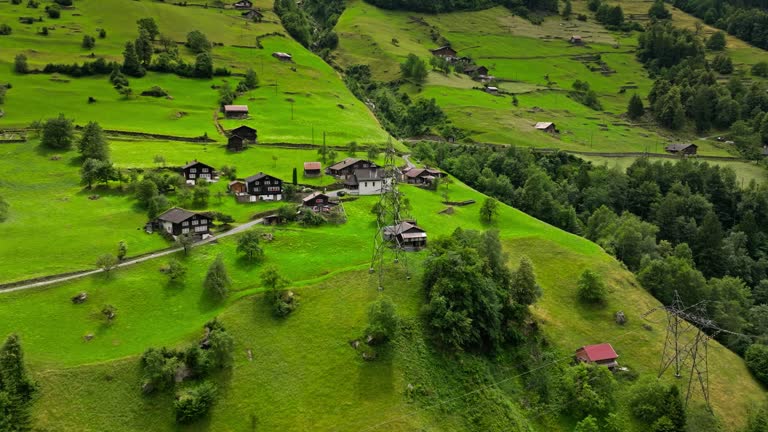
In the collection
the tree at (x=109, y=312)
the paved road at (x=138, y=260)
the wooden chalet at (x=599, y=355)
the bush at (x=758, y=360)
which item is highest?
the paved road at (x=138, y=260)

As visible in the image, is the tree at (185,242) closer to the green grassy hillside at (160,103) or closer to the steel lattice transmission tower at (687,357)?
the green grassy hillside at (160,103)

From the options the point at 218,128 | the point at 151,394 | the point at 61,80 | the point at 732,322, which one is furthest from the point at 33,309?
the point at 61,80

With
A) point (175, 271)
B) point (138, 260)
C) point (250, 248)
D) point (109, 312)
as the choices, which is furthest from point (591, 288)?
point (109, 312)

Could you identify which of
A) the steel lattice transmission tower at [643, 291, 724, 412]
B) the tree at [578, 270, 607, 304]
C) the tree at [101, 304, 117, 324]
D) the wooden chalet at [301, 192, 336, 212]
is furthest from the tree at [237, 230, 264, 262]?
the steel lattice transmission tower at [643, 291, 724, 412]

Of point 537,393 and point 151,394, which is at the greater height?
point 151,394

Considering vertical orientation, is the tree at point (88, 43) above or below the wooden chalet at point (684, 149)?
above

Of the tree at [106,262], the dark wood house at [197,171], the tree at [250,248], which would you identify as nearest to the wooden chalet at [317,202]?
the tree at [250,248]

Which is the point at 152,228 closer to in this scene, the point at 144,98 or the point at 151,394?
the point at 151,394
